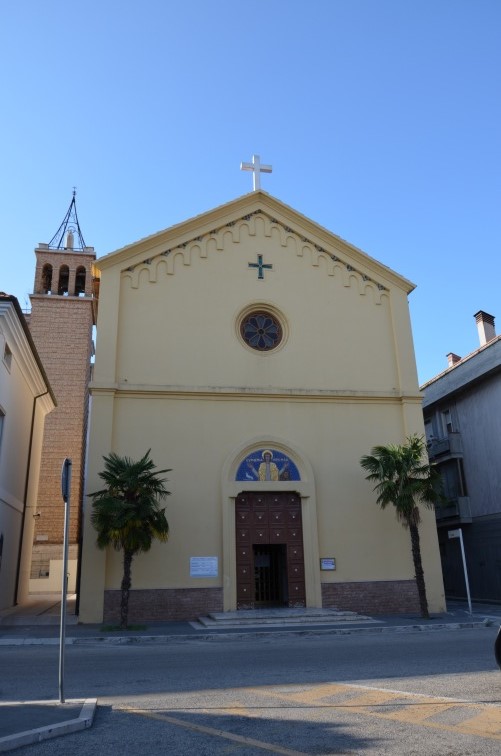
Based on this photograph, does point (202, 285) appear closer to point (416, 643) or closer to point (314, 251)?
point (314, 251)

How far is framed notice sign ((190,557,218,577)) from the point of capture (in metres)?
18.2

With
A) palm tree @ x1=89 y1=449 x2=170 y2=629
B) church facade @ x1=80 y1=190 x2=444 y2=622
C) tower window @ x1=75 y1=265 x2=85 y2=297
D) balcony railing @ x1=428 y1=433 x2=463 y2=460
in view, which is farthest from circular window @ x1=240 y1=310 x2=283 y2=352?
tower window @ x1=75 y1=265 x2=85 y2=297

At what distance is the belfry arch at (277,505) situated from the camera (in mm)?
18766

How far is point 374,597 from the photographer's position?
19.0m

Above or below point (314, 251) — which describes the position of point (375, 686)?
below

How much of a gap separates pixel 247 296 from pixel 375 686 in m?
15.0

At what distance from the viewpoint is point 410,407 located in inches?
832

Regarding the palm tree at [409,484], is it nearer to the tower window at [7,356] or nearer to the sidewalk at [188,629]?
the sidewalk at [188,629]

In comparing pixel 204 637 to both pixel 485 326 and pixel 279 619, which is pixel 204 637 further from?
pixel 485 326

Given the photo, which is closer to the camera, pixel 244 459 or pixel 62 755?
pixel 62 755

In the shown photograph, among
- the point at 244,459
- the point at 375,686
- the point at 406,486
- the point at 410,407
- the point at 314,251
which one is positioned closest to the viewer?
the point at 375,686

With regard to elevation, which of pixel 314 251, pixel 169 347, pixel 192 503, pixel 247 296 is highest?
pixel 314 251

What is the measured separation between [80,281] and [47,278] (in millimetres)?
1999

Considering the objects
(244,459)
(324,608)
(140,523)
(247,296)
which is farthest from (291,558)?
(247,296)
